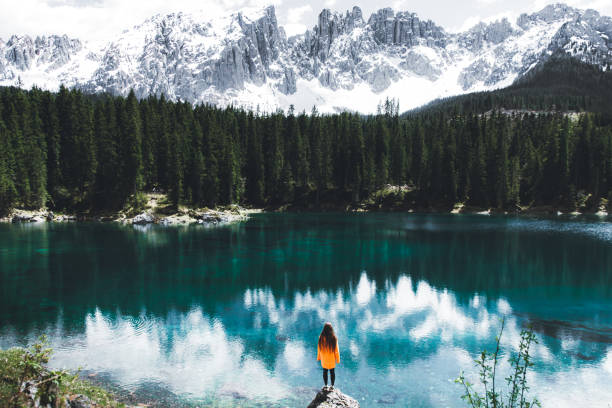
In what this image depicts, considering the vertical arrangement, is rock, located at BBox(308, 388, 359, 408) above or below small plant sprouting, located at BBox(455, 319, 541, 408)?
below

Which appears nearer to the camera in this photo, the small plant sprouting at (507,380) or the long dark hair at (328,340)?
the small plant sprouting at (507,380)

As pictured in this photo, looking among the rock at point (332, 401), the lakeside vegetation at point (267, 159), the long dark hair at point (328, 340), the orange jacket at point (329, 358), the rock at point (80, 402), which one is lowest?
the rock at point (80, 402)

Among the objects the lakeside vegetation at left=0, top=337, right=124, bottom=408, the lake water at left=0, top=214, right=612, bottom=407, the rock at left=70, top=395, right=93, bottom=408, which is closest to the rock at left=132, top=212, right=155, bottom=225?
the lake water at left=0, top=214, right=612, bottom=407

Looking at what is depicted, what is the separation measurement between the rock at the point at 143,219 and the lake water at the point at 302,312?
20225mm

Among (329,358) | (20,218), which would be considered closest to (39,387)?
(329,358)

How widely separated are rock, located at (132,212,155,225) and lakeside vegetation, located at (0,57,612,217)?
Result: 22.3 ft

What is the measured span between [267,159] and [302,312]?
300ft

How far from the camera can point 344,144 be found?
11894 centimetres


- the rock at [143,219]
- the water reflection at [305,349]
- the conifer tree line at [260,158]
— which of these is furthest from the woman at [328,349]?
the conifer tree line at [260,158]

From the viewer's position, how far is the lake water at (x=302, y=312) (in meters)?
17.7

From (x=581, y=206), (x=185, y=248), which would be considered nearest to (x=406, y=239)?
(x=185, y=248)

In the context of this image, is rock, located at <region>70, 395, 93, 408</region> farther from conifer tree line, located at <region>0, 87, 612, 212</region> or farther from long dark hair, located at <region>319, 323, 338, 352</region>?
conifer tree line, located at <region>0, 87, 612, 212</region>

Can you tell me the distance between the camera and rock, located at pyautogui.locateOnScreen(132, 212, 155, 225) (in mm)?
77188

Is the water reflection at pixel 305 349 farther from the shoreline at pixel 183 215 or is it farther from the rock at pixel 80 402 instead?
the shoreline at pixel 183 215
